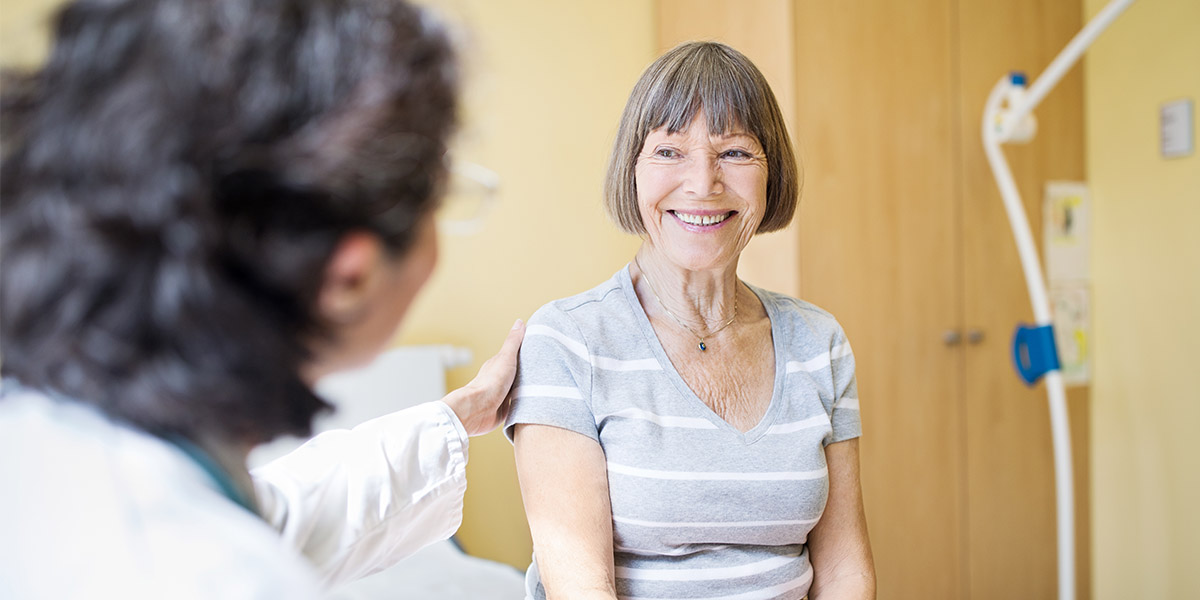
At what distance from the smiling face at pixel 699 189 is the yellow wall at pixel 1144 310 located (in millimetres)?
1760

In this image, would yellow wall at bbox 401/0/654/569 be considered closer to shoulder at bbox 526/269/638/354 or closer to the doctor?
shoulder at bbox 526/269/638/354

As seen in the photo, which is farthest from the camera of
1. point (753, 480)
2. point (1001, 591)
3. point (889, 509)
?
point (1001, 591)

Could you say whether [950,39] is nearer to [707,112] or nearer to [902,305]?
[902,305]

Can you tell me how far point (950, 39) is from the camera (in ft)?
7.24

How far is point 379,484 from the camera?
2.73 ft

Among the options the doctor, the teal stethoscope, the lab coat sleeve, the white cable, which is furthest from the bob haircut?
the white cable

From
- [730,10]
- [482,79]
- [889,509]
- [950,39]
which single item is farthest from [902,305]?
[482,79]

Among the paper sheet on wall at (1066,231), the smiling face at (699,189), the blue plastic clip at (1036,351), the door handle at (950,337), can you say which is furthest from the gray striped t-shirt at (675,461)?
the paper sheet on wall at (1066,231)

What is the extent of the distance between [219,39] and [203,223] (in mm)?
103

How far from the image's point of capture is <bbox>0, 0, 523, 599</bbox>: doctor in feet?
1.43

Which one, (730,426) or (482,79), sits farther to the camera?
(730,426)

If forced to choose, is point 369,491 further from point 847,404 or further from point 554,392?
point 847,404

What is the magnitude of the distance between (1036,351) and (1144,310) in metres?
0.65

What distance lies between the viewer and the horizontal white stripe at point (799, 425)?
108 centimetres
